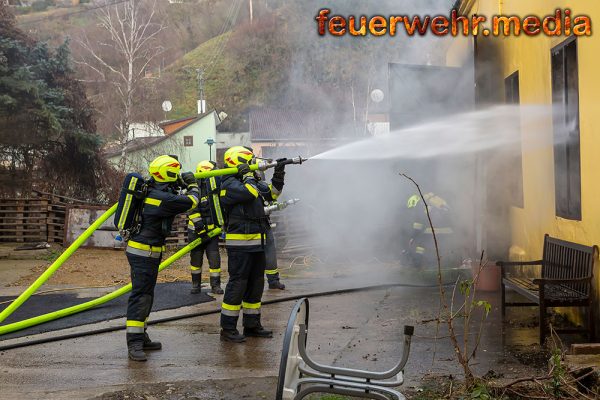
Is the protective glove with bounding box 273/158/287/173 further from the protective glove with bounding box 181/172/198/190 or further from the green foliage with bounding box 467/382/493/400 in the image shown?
the green foliage with bounding box 467/382/493/400

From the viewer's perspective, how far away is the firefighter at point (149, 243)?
6.07 metres

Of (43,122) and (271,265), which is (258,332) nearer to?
(271,265)

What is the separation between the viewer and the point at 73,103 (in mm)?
17281

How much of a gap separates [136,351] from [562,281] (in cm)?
369

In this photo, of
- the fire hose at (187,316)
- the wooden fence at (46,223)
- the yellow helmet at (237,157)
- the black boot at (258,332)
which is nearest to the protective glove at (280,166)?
the yellow helmet at (237,157)

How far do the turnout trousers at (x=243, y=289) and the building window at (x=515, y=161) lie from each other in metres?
3.73

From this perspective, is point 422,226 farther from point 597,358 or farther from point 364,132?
point 364,132

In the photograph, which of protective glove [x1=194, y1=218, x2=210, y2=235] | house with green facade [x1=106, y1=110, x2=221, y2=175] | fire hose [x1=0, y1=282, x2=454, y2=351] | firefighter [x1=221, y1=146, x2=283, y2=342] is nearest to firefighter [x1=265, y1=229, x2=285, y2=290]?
fire hose [x1=0, y1=282, x2=454, y2=351]

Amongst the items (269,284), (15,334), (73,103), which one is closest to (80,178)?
(73,103)

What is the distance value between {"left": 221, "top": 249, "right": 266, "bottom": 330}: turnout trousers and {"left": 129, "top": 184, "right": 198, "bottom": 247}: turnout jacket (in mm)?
763

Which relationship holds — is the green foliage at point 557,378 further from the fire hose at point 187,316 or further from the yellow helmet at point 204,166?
the yellow helmet at point 204,166

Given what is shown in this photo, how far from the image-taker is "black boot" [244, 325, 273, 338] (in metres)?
6.66

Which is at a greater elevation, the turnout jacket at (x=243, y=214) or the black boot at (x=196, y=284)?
the turnout jacket at (x=243, y=214)

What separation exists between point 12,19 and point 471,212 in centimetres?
1204
